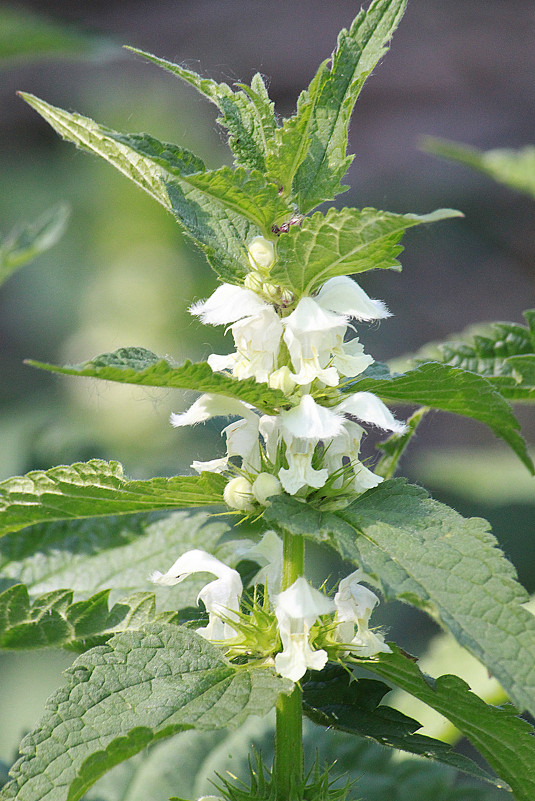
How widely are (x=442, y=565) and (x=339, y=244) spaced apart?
322 mm

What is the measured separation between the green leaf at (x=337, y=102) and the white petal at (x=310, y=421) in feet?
0.73

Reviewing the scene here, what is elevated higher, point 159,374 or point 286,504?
point 159,374

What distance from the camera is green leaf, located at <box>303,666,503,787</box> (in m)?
0.89

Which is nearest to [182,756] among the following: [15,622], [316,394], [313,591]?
[15,622]

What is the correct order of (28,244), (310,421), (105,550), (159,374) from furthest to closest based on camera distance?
1. (28,244)
2. (105,550)
3. (310,421)
4. (159,374)

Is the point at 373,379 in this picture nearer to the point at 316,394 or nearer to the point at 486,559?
the point at 316,394

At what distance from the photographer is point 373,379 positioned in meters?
0.90

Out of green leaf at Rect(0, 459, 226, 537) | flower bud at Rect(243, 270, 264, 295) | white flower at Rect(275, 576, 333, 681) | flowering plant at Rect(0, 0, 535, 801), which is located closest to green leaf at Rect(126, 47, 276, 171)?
flowering plant at Rect(0, 0, 535, 801)

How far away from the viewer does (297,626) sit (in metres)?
0.89

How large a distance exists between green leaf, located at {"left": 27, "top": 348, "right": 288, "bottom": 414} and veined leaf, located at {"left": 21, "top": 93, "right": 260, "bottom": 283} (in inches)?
6.9

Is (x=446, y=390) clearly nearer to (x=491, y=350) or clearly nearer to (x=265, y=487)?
(x=265, y=487)

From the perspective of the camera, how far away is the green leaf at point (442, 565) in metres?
0.71

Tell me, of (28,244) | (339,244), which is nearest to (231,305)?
(339,244)

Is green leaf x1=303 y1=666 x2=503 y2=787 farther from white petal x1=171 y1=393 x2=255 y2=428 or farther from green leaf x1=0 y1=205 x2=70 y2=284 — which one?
green leaf x1=0 y1=205 x2=70 y2=284
